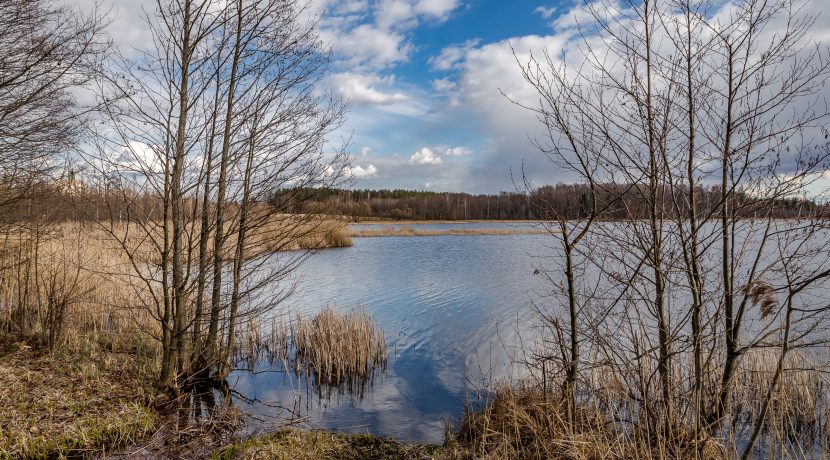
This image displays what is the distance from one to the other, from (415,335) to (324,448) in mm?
5839

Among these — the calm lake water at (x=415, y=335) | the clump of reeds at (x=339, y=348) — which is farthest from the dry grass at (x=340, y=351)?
the calm lake water at (x=415, y=335)

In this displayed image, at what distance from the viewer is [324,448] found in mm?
4895

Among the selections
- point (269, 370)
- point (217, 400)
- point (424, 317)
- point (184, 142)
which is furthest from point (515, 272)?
point (184, 142)

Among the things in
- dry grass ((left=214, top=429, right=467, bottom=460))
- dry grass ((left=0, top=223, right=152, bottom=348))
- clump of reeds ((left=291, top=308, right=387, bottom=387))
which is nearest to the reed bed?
clump of reeds ((left=291, top=308, right=387, bottom=387))

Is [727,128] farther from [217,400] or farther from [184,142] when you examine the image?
[217,400]

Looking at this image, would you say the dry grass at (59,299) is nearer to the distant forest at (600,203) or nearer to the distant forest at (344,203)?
the distant forest at (344,203)

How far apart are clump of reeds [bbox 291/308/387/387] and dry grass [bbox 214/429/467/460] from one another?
242cm

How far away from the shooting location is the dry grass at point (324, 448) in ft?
15.3

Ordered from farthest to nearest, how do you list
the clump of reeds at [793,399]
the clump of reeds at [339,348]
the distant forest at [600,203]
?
the clump of reeds at [339,348]
the clump of reeds at [793,399]
the distant forest at [600,203]

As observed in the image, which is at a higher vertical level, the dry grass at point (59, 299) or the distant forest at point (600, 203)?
the distant forest at point (600, 203)

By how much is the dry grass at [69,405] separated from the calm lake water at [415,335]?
55.4 inches

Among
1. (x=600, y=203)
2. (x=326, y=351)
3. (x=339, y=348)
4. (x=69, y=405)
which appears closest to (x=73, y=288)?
(x=69, y=405)

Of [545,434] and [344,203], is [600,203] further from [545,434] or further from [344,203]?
[344,203]

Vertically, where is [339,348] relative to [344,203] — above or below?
below
